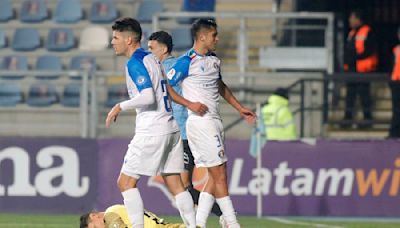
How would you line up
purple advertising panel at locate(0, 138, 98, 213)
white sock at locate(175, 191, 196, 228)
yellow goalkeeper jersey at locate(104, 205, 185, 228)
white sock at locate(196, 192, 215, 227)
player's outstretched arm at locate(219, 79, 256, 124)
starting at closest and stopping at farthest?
white sock at locate(175, 191, 196, 228)
yellow goalkeeper jersey at locate(104, 205, 185, 228)
white sock at locate(196, 192, 215, 227)
player's outstretched arm at locate(219, 79, 256, 124)
purple advertising panel at locate(0, 138, 98, 213)

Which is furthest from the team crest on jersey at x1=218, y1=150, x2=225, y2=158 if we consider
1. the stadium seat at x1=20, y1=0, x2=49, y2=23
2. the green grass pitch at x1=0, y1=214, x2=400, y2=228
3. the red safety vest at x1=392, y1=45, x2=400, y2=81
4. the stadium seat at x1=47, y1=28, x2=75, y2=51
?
the stadium seat at x1=20, y1=0, x2=49, y2=23

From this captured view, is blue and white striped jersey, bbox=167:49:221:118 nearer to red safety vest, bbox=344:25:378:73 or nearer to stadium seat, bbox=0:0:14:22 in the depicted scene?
red safety vest, bbox=344:25:378:73

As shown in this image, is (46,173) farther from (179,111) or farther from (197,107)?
(197,107)

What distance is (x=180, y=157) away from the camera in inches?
467

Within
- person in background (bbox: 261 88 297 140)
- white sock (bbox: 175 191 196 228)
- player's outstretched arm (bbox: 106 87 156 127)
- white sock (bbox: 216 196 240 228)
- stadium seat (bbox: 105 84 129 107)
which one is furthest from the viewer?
stadium seat (bbox: 105 84 129 107)

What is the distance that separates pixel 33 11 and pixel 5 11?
50 cm

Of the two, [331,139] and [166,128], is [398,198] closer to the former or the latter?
[331,139]

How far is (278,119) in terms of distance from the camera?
1936 centimetres

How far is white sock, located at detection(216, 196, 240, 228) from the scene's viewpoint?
12.4m

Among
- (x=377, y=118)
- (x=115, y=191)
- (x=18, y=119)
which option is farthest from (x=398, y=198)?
(x=18, y=119)

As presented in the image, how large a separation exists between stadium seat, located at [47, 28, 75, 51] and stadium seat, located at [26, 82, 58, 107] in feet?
11.4

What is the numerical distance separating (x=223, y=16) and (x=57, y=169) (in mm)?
4502

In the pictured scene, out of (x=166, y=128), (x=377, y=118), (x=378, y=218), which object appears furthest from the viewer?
(x=377, y=118)

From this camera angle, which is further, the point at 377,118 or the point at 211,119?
the point at 377,118
